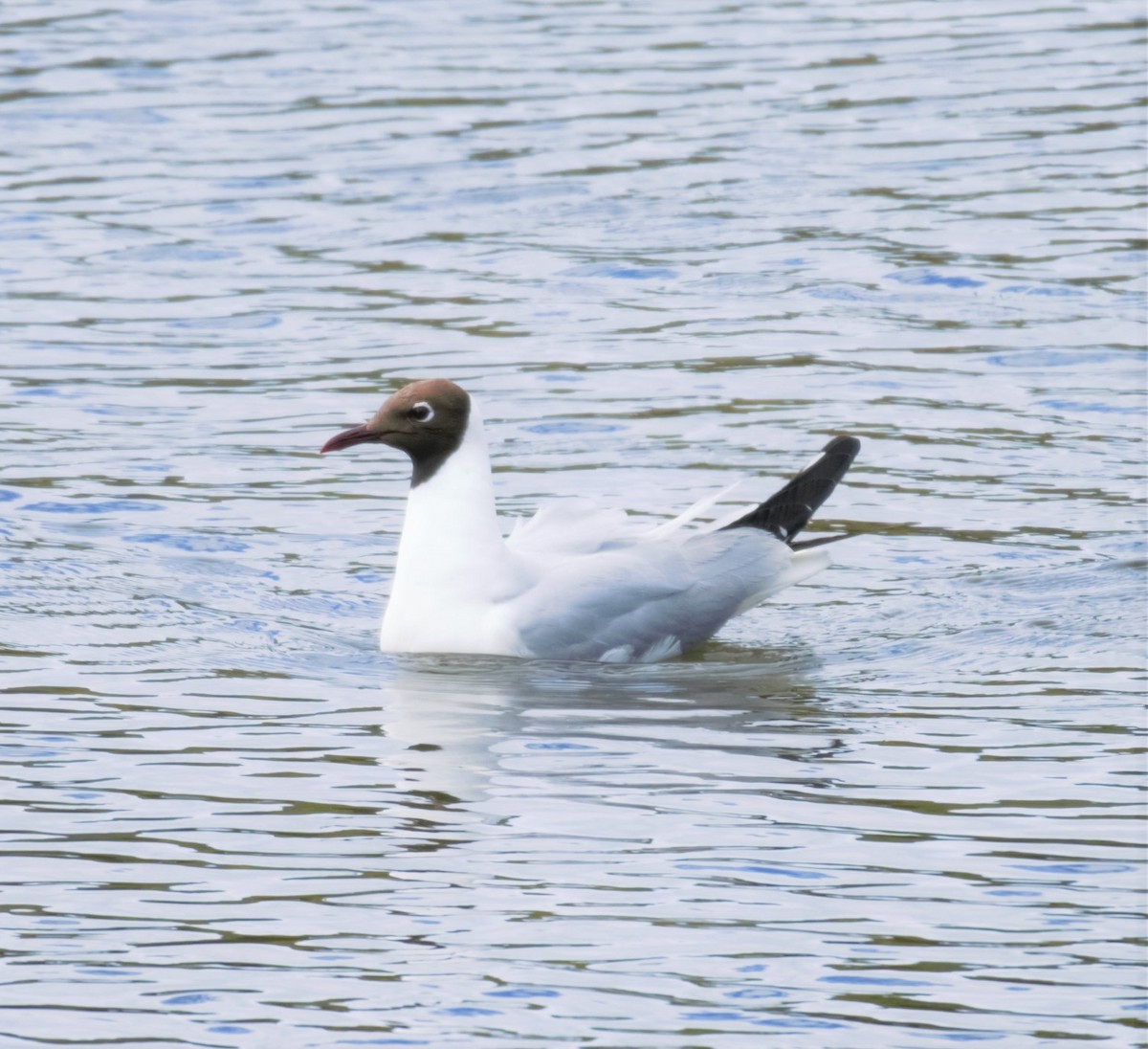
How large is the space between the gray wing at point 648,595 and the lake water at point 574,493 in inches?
5.4

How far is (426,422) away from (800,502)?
5.53 feet

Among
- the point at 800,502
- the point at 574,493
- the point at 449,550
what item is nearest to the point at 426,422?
the point at 449,550

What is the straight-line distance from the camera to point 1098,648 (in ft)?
30.6

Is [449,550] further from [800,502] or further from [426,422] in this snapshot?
[800,502]

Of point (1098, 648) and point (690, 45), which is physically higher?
point (690, 45)

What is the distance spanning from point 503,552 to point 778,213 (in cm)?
744

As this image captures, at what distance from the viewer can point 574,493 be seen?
11.5 m

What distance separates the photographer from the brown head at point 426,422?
9430 millimetres

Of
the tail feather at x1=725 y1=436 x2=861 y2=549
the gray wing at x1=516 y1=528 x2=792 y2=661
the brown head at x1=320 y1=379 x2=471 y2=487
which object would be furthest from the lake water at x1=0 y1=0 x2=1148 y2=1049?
the brown head at x1=320 y1=379 x2=471 y2=487

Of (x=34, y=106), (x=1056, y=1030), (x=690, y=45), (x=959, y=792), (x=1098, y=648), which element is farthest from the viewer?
(x=690, y=45)

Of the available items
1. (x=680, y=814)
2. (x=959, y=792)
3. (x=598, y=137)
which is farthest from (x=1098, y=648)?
(x=598, y=137)

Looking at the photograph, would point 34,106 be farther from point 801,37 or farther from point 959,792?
point 959,792

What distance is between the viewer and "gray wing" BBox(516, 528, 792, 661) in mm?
9234

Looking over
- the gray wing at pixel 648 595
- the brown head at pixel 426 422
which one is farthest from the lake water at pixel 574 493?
the brown head at pixel 426 422
